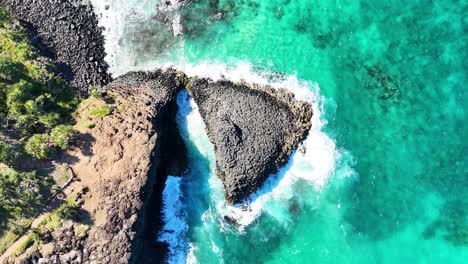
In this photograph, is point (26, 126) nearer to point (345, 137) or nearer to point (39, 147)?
point (39, 147)

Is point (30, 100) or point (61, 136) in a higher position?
point (30, 100)

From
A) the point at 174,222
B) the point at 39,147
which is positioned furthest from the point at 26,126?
the point at 174,222

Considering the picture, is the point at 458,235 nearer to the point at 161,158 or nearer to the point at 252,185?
the point at 252,185

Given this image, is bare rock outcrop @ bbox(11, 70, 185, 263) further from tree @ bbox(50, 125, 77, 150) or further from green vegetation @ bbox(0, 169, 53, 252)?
green vegetation @ bbox(0, 169, 53, 252)

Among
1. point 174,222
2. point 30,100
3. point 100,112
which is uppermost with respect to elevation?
point 100,112

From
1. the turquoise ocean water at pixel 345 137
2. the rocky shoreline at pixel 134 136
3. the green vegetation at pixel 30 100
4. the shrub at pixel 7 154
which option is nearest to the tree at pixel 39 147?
the green vegetation at pixel 30 100

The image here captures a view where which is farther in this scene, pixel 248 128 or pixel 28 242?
pixel 248 128

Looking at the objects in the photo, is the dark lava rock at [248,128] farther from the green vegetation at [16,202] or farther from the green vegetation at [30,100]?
the green vegetation at [16,202]
